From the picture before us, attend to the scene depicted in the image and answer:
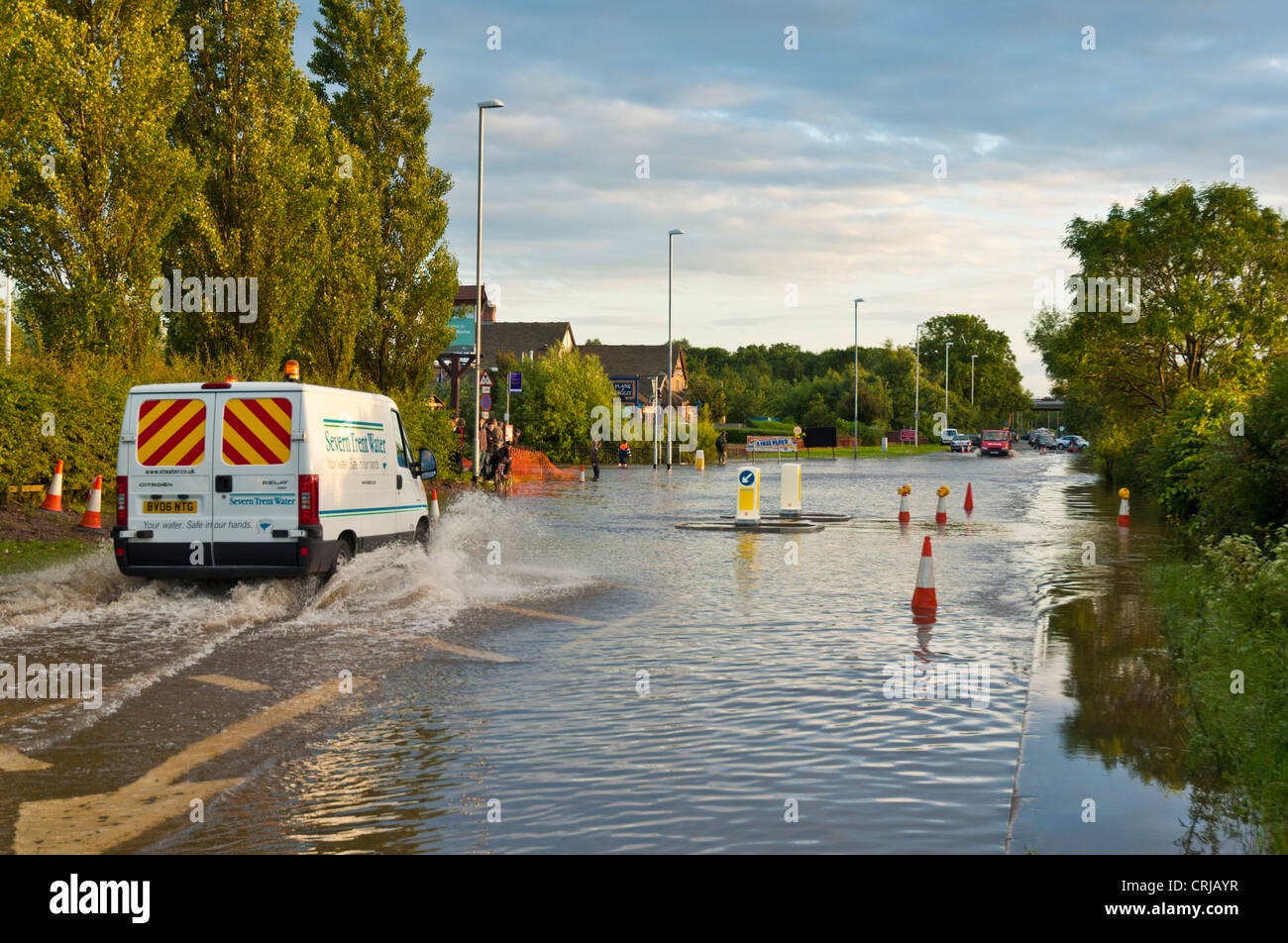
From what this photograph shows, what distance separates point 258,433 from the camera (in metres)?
11.9

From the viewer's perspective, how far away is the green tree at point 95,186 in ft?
70.6

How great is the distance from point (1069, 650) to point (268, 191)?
840 inches

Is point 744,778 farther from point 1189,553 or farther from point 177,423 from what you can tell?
point 1189,553

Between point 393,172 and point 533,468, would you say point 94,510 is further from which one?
point 533,468

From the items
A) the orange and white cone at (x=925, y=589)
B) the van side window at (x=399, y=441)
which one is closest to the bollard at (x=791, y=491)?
the van side window at (x=399, y=441)

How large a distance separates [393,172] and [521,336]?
72.0 m

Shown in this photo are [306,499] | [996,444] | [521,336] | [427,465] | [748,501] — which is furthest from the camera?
[521,336]

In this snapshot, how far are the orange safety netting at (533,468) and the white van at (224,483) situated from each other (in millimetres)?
33986

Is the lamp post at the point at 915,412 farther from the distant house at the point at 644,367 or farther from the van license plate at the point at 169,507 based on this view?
the van license plate at the point at 169,507

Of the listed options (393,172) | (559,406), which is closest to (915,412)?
(559,406)

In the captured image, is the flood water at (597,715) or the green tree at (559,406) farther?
the green tree at (559,406)

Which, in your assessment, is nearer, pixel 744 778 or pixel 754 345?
pixel 744 778
